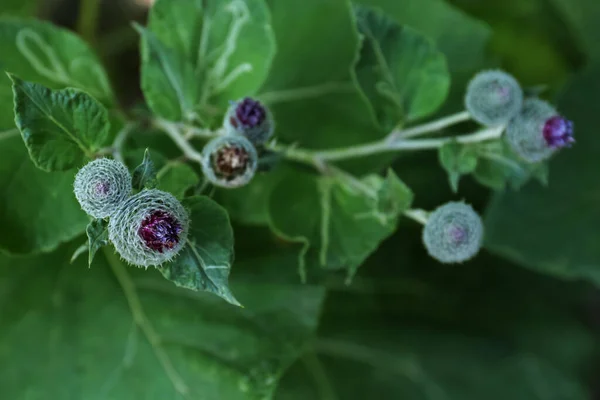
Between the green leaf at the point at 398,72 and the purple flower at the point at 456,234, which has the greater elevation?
the green leaf at the point at 398,72

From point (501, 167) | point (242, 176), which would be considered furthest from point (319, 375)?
point (242, 176)

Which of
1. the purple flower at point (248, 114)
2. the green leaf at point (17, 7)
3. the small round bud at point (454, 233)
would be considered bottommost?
the green leaf at point (17, 7)

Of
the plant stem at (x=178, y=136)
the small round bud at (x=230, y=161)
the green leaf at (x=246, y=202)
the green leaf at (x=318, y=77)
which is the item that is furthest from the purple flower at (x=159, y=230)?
the green leaf at (x=318, y=77)

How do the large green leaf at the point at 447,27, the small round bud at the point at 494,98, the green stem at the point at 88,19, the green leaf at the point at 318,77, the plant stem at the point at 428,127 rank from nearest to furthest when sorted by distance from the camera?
the small round bud at the point at 494,98 < the plant stem at the point at 428,127 < the green leaf at the point at 318,77 < the large green leaf at the point at 447,27 < the green stem at the point at 88,19

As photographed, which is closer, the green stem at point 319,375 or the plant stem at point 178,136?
the plant stem at point 178,136

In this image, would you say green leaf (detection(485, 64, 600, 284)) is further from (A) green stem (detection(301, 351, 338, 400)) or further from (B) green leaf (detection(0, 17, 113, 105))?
(B) green leaf (detection(0, 17, 113, 105))

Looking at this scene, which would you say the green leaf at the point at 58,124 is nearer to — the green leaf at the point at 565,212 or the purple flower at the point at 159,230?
the purple flower at the point at 159,230
